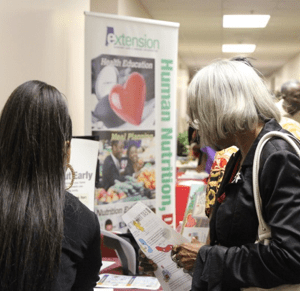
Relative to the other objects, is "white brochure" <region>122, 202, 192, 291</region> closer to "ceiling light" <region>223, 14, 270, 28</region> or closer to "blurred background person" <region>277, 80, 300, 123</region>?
"blurred background person" <region>277, 80, 300, 123</region>

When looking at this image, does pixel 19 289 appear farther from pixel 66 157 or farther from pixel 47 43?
pixel 47 43

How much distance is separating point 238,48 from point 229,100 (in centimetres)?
1130

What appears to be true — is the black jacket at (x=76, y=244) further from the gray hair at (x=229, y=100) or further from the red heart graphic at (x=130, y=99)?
the red heart graphic at (x=130, y=99)

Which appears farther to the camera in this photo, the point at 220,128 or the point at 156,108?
the point at 156,108

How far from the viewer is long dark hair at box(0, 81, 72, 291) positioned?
3.58 feet

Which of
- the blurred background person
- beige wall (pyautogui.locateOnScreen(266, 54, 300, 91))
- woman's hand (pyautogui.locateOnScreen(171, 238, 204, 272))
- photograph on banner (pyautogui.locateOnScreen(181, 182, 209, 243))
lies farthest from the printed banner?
beige wall (pyautogui.locateOnScreen(266, 54, 300, 91))

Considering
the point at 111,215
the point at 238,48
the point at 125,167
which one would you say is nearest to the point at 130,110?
the point at 125,167

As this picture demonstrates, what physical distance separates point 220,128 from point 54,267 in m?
0.65

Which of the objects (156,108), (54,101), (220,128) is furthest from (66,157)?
(156,108)

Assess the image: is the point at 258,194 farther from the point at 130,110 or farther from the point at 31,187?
the point at 130,110

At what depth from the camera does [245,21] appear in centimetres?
863

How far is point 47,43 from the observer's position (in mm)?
3193

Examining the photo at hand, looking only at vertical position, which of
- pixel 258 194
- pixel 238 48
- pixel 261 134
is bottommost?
pixel 258 194

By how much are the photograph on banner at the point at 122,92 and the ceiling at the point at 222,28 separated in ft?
2.99
